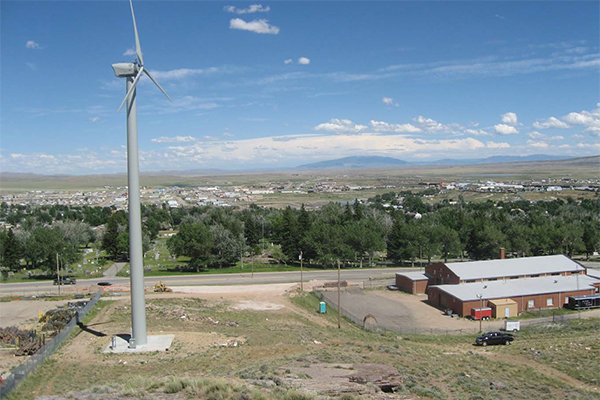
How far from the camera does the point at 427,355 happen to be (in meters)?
28.4

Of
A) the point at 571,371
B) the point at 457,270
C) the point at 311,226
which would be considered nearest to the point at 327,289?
the point at 457,270

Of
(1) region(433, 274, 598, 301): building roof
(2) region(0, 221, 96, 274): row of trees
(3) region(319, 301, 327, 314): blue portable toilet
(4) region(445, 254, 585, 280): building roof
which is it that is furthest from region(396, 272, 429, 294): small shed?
(2) region(0, 221, 96, 274): row of trees

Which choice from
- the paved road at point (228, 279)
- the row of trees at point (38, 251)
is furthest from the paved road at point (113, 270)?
the row of trees at point (38, 251)

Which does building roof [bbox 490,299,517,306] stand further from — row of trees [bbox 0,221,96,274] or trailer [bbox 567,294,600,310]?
row of trees [bbox 0,221,96,274]

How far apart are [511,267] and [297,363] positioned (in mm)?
43390

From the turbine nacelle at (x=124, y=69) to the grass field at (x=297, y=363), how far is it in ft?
50.3

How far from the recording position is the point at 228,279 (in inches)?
2488

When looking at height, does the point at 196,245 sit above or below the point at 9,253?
above

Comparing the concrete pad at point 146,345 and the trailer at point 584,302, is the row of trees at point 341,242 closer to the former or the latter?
the trailer at point 584,302

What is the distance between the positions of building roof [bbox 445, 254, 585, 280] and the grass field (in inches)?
629

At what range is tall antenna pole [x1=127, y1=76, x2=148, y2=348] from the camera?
2547 cm

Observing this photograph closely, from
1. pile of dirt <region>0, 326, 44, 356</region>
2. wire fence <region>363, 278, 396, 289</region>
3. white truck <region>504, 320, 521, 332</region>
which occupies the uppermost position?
pile of dirt <region>0, 326, 44, 356</region>

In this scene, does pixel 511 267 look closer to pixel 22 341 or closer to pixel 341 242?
pixel 341 242

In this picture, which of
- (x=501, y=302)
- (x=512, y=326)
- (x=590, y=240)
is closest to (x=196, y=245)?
(x=501, y=302)
